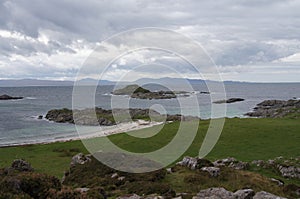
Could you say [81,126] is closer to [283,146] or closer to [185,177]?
[283,146]

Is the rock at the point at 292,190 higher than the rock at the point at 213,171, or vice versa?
the rock at the point at 213,171

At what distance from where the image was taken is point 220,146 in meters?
46.0

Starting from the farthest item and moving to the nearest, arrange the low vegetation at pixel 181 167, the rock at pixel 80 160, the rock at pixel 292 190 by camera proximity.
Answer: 1. the rock at pixel 80 160
2. the rock at pixel 292 190
3. the low vegetation at pixel 181 167

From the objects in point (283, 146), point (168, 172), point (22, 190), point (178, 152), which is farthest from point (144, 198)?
point (283, 146)

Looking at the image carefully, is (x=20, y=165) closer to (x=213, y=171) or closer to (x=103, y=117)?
(x=213, y=171)

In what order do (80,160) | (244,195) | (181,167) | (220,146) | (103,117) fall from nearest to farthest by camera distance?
1. (244,195)
2. (181,167)
3. (80,160)
4. (220,146)
5. (103,117)

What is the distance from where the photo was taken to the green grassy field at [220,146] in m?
40.5

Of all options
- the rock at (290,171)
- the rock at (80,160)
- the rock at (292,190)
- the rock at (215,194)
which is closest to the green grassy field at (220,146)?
the rock at (80,160)

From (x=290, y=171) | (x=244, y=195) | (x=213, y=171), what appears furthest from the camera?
(x=290, y=171)

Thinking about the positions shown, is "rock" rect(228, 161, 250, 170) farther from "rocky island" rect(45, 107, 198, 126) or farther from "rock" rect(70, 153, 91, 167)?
"rocky island" rect(45, 107, 198, 126)

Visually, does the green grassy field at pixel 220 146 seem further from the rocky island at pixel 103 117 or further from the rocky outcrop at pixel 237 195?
the rocky island at pixel 103 117

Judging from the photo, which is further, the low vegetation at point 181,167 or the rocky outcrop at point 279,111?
the rocky outcrop at point 279,111

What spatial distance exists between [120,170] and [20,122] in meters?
75.5

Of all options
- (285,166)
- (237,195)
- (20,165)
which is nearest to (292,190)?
(237,195)
